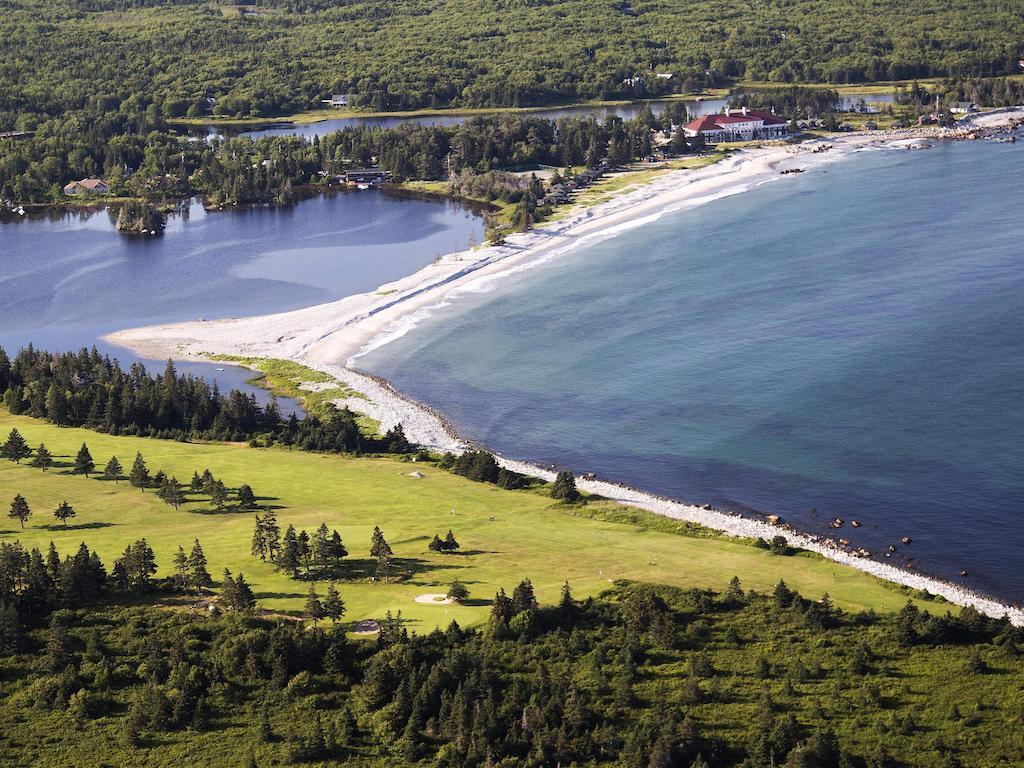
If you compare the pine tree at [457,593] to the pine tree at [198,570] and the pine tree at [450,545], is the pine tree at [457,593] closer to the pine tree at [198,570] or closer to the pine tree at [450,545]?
the pine tree at [450,545]

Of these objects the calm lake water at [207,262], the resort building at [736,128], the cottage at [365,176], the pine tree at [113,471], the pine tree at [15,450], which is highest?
the resort building at [736,128]

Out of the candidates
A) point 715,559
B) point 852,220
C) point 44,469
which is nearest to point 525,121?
point 852,220

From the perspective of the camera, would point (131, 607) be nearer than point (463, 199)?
Yes

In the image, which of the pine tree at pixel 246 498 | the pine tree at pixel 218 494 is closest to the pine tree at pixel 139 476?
the pine tree at pixel 218 494

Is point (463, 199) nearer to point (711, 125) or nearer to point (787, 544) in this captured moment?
point (711, 125)

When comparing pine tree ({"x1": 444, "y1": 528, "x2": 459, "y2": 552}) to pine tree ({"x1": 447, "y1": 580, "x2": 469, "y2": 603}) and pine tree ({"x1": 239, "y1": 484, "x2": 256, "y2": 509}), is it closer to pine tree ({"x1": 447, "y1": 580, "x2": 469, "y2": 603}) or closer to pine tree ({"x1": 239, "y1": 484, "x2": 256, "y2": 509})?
pine tree ({"x1": 447, "y1": 580, "x2": 469, "y2": 603})

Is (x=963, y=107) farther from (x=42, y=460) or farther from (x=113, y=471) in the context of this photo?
(x=42, y=460)

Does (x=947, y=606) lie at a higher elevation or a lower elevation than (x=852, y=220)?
lower

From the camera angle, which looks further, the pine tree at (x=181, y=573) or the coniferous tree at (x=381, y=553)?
the coniferous tree at (x=381, y=553)
